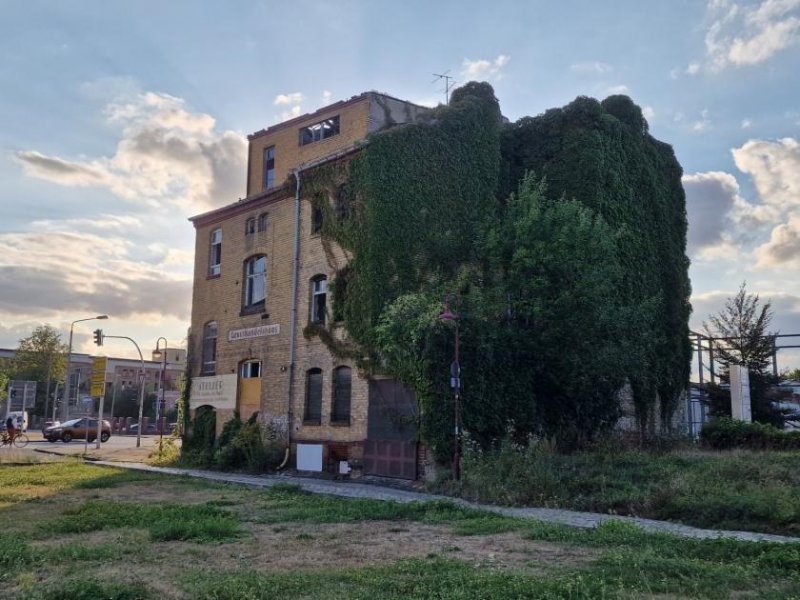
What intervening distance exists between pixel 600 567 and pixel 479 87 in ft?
62.3

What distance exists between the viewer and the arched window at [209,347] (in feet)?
94.2

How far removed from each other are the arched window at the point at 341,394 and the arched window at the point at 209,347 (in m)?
7.71

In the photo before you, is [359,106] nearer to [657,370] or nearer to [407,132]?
[407,132]

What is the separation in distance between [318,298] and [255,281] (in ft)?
13.7

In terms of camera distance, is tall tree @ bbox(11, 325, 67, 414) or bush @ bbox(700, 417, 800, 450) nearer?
bush @ bbox(700, 417, 800, 450)

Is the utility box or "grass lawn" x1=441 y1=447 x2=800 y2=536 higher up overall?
the utility box

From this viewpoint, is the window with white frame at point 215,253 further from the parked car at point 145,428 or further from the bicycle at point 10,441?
the parked car at point 145,428

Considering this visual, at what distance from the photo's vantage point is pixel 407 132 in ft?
73.5

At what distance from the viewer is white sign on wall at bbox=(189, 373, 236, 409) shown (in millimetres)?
26938

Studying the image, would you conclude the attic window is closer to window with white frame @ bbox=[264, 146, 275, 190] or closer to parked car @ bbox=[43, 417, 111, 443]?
window with white frame @ bbox=[264, 146, 275, 190]

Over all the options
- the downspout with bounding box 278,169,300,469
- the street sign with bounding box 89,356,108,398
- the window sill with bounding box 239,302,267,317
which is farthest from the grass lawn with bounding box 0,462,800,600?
the street sign with bounding box 89,356,108,398

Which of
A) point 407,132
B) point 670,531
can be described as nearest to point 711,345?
point 407,132

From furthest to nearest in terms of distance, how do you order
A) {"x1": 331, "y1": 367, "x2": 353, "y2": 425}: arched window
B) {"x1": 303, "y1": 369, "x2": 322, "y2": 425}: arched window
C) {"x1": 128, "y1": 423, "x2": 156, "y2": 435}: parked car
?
1. {"x1": 128, "y1": 423, "x2": 156, "y2": 435}: parked car
2. {"x1": 303, "y1": 369, "x2": 322, "y2": 425}: arched window
3. {"x1": 331, "y1": 367, "x2": 353, "y2": 425}: arched window

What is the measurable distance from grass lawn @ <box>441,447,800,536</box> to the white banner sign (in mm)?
10392
